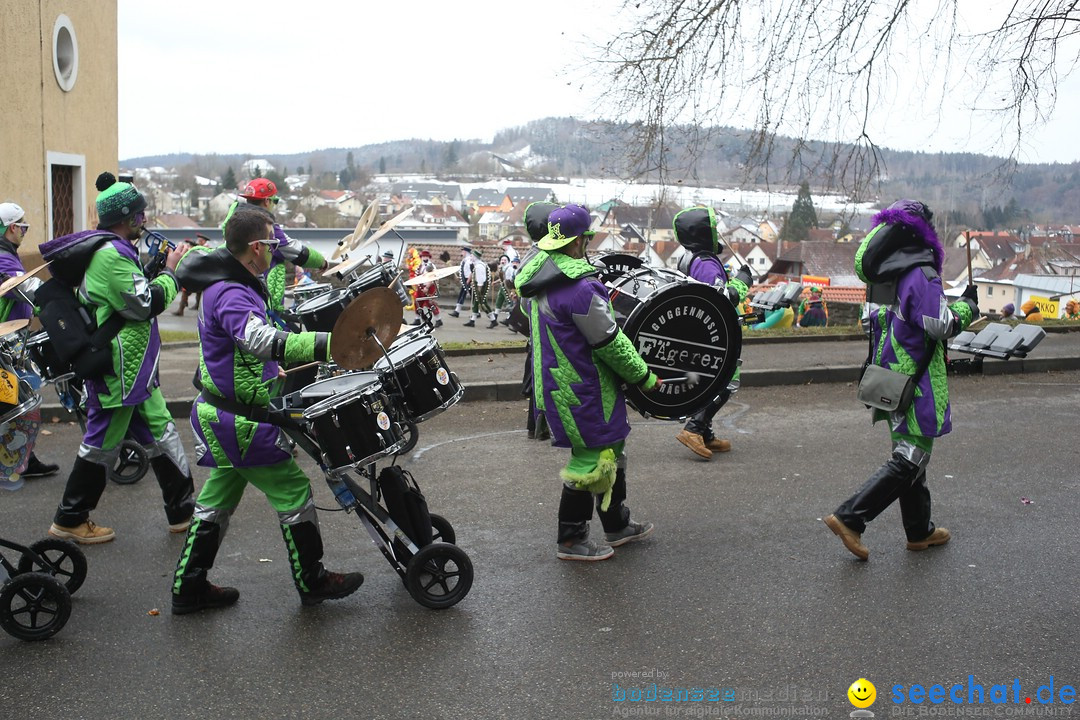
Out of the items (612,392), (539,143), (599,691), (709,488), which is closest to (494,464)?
(709,488)

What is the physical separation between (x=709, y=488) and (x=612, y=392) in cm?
193

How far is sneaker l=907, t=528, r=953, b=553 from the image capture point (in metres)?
5.75

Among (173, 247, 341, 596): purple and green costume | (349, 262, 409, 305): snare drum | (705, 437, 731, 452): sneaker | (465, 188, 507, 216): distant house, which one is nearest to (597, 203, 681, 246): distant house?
(705, 437, 731, 452): sneaker

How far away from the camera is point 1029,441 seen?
8375mm

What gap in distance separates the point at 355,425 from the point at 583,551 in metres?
1.67

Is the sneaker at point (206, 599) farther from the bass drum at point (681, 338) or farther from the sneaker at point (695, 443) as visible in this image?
the sneaker at point (695, 443)

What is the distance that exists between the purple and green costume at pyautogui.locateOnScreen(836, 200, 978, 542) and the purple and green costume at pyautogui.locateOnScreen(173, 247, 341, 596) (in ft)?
8.91

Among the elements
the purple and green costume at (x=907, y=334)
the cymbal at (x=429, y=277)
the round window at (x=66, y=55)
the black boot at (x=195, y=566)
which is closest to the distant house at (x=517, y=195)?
the round window at (x=66, y=55)

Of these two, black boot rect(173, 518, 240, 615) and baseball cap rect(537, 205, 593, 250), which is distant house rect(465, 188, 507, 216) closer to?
baseball cap rect(537, 205, 593, 250)

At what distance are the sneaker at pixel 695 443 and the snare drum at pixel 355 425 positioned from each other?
3617mm

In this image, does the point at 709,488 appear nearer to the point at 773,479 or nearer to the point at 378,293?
the point at 773,479

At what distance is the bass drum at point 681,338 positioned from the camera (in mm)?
5703

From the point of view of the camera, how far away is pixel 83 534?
235 inches

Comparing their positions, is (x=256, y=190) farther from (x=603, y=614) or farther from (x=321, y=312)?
(x=603, y=614)
